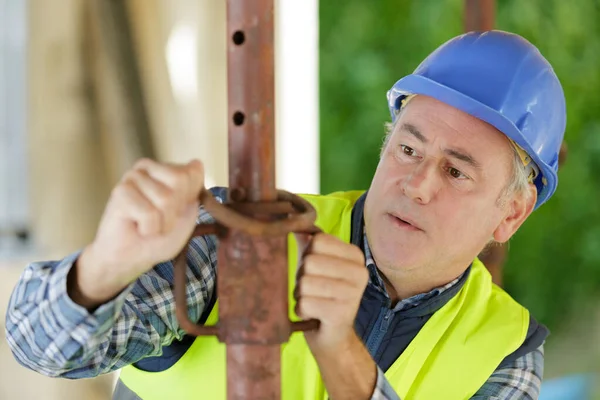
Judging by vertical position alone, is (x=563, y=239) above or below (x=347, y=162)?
below

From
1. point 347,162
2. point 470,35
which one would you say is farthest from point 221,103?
point 347,162

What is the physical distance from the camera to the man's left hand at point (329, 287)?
881 millimetres

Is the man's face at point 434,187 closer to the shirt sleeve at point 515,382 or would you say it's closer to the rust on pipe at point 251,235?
the shirt sleeve at point 515,382

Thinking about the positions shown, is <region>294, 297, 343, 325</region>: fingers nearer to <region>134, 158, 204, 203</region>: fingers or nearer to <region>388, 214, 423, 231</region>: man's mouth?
<region>134, 158, 204, 203</region>: fingers

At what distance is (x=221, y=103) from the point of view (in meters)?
3.09

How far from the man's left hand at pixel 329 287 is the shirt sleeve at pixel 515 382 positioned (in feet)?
2.71

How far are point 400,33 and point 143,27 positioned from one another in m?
2.81

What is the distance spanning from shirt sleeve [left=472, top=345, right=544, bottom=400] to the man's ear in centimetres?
25

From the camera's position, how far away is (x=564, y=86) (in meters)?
5.54

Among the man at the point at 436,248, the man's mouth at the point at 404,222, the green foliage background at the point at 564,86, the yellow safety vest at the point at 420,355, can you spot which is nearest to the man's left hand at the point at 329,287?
the man at the point at 436,248

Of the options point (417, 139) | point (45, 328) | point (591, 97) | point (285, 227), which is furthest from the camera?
point (591, 97)

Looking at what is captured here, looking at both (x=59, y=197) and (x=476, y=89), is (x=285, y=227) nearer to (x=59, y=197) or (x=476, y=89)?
(x=476, y=89)

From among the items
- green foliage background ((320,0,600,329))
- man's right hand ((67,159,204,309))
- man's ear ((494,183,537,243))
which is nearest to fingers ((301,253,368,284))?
man's right hand ((67,159,204,309))

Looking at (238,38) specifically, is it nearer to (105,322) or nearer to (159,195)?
(159,195)
